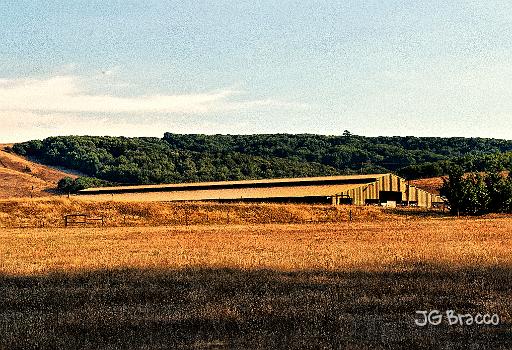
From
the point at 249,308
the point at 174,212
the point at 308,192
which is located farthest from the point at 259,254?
the point at 308,192

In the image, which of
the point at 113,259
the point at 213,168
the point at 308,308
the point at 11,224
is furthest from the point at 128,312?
the point at 213,168

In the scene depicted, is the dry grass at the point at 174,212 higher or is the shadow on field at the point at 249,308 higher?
the shadow on field at the point at 249,308

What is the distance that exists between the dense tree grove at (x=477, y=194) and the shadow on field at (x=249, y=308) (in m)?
66.6

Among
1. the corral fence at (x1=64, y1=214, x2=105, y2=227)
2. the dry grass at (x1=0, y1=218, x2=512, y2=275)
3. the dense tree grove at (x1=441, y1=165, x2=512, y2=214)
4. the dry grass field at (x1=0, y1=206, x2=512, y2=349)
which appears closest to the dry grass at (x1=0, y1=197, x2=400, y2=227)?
the corral fence at (x1=64, y1=214, x2=105, y2=227)

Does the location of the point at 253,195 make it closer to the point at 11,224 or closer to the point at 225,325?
the point at 11,224

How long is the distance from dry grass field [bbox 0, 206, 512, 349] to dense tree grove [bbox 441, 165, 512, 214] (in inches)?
2213

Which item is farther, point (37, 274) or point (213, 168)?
point (213, 168)

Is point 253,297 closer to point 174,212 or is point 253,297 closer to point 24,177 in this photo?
point 174,212

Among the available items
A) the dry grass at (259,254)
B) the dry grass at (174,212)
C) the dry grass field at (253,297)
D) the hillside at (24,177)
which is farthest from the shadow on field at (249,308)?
the hillside at (24,177)

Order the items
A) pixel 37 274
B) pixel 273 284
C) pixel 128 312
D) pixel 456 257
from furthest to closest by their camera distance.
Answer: pixel 456 257
pixel 37 274
pixel 273 284
pixel 128 312

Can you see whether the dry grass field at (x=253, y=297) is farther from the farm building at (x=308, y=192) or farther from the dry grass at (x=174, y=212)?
the farm building at (x=308, y=192)

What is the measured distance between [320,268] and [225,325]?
1022 centimetres

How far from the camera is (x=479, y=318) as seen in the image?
1496 cm

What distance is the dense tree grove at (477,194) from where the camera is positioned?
285ft
